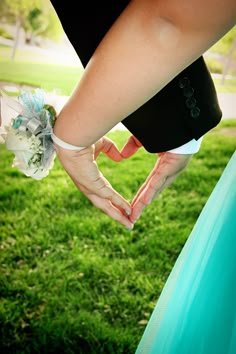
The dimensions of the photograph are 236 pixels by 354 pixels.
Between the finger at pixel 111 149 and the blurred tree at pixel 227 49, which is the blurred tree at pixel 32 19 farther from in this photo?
the finger at pixel 111 149

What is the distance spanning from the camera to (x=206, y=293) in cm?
83

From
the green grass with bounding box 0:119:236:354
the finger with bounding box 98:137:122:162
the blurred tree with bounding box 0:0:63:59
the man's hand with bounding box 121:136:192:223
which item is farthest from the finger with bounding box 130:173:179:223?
the blurred tree with bounding box 0:0:63:59

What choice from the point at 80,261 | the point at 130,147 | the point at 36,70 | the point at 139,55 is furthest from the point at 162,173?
the point at 36,70

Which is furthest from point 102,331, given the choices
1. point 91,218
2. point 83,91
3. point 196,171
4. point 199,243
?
point 196,171

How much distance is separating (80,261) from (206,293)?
5.18 feet

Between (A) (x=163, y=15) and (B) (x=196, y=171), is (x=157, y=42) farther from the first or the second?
(B) (x=196, y=171)

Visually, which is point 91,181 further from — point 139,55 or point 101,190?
point 139,55

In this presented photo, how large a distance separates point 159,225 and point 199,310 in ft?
6.11

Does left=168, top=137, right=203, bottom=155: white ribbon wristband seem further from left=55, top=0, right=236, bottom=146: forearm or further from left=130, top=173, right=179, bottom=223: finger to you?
left=55, top=0, right=236, bottom=146: forearm

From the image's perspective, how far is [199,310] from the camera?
0.83 metres

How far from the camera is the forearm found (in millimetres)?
629

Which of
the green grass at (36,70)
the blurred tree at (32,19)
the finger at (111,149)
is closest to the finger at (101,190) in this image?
the finger at (111,149)

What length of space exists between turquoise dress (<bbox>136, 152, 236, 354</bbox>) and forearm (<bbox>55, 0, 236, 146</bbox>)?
34cm

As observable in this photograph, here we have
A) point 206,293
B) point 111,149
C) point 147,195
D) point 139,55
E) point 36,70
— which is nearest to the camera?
point 139,55
